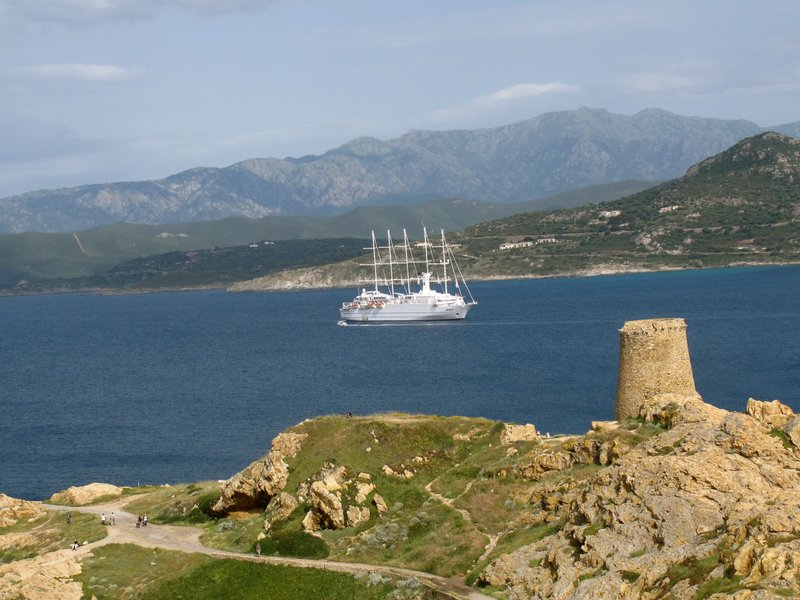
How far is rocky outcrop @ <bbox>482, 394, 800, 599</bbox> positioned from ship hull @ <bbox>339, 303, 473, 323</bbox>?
14004 centimetres

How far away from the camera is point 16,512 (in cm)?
4775

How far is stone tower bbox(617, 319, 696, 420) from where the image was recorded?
3831 centimetres

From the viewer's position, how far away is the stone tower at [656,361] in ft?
126

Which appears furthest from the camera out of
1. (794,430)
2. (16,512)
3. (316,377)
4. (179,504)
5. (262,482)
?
(316,377)

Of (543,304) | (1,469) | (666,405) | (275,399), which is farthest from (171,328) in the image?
(666,405)

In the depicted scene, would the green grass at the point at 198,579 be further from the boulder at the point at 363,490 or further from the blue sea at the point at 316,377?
the blue sea at the point at 316,377

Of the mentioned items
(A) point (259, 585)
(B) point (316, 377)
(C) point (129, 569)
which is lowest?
(B) point (316, 377)

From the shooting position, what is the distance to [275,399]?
326 ft

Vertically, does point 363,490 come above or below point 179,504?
above

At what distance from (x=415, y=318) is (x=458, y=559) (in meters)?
146

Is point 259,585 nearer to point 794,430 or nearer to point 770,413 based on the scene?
point 770,413

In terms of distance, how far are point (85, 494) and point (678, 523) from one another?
111 ft

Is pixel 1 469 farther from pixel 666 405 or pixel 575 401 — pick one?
pixel 666 405

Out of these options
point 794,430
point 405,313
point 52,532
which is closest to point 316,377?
point 405,313
